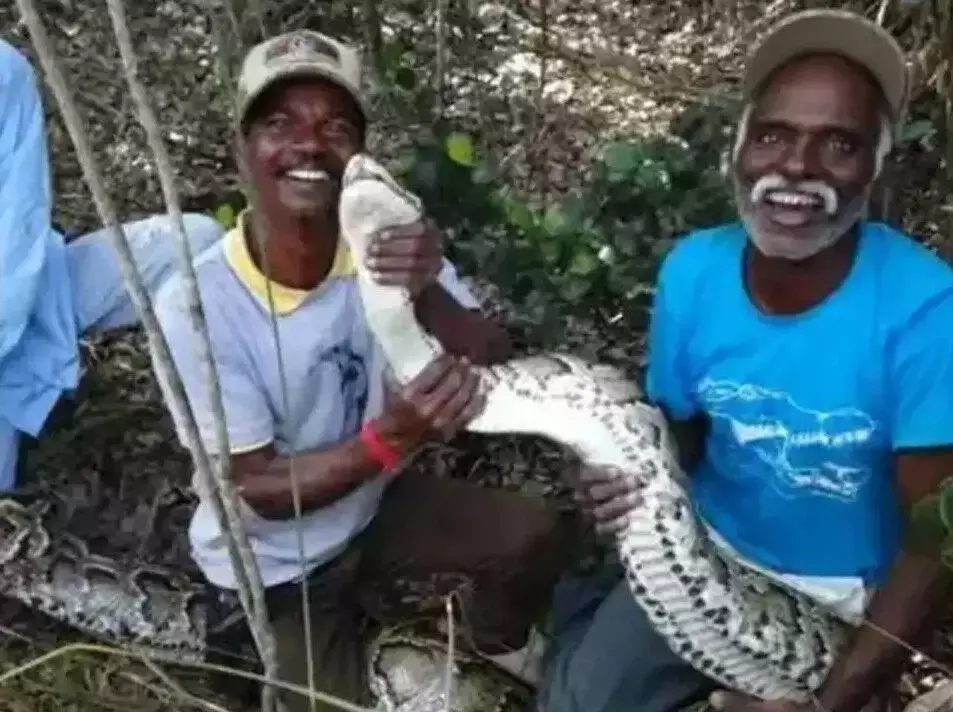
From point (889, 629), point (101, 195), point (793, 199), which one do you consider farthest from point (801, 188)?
point (101, 195)

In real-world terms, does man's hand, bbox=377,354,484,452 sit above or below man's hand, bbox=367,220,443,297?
below

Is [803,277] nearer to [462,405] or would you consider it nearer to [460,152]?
[462,405]

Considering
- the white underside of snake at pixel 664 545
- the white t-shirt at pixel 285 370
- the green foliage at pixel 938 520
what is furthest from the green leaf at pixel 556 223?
the green foliage at pixel 938 520

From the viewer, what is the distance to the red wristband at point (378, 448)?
268 centimetres

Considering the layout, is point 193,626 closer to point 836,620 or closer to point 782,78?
point 836,620

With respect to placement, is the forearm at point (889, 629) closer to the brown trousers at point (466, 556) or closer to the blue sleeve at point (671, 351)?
the blue sleeve at point (671, 351)

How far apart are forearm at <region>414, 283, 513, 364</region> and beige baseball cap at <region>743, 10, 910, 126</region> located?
63cm

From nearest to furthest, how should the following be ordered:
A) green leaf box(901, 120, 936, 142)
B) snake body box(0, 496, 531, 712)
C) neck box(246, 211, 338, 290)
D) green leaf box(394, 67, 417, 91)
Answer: neck box(246, 211, 338, 290) < snake body box(0, 496, 531, 712) < green leaf box(901, 120, 936, 142) < green leaf box(394, 67, 417, 91)

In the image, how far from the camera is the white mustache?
100 inches

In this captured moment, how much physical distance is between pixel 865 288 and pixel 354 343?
866mm

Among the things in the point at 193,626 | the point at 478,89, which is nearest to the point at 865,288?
the point at 193,626

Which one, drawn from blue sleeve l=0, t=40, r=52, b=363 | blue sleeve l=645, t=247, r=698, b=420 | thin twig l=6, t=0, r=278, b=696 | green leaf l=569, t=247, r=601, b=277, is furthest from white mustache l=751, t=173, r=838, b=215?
blue sleeve l=0, t=40, r=52, b=363

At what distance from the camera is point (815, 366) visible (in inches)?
101

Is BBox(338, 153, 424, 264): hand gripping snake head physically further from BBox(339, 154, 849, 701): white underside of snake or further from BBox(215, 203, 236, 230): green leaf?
BBox(215, 203, 236, 230): green leaf
